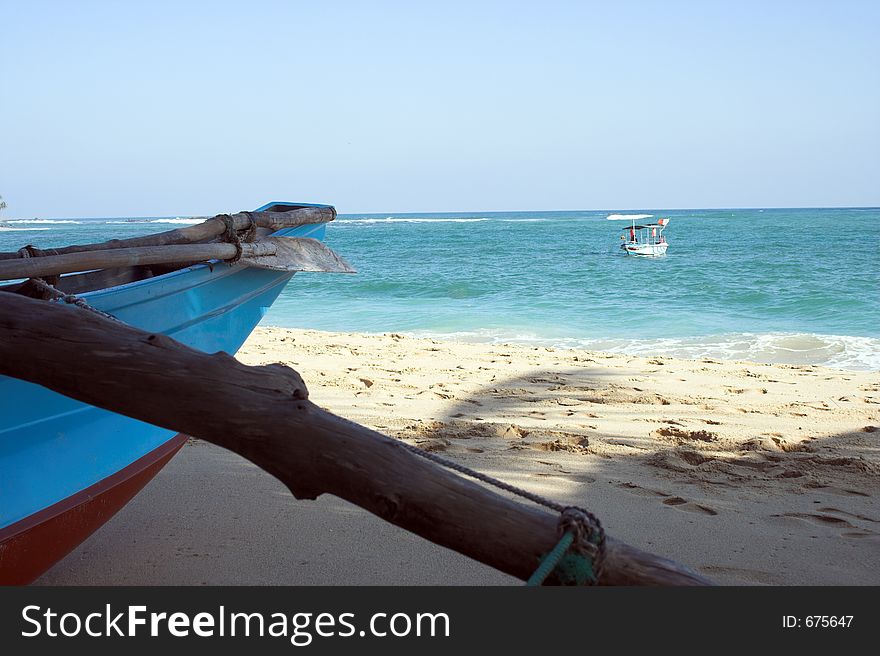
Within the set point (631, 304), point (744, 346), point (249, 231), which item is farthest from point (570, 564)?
point (631, 304)

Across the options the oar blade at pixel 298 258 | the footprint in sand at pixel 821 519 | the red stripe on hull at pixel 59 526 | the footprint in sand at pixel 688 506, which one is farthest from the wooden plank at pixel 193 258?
the footprint in sand at pixel 821 519

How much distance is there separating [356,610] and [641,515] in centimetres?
174

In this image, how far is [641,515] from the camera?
3350 mm

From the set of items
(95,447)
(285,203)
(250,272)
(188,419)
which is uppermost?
(285,203)

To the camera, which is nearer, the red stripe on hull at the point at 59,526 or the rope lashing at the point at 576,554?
the rope lashing at the point at 576,554

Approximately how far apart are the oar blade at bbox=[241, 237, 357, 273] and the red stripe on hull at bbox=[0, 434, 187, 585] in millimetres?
912

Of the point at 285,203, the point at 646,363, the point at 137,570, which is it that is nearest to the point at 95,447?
the point at 137,570

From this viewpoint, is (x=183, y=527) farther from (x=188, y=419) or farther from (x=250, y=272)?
(x=188, y=419)

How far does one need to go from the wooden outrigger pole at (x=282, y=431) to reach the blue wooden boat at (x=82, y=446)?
0.55 m

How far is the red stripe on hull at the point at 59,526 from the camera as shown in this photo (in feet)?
7.74

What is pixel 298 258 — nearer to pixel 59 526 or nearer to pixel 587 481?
pixel 59 526

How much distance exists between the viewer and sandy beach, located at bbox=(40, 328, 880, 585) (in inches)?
115

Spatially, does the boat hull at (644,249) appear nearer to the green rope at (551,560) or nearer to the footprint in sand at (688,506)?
the footprint in sand at (688,506)

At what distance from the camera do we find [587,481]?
12.4 feet
